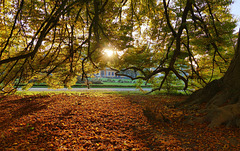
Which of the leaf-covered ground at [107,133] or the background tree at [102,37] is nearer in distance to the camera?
the leaf-covered ground at [107,133]

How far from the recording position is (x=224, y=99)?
3516 mm

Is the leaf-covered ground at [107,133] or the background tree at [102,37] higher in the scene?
the background tree at [102,37]

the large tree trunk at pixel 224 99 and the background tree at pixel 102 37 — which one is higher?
the background tree at pixel 102 37

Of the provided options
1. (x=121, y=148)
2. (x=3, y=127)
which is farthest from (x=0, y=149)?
(x=121, y=148)

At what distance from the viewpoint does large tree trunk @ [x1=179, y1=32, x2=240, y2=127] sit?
2852 mm

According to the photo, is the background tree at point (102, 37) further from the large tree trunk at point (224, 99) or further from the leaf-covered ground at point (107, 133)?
the leaf-covered ground at point (107, 133)

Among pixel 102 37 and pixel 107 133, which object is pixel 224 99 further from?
pixel 102 37

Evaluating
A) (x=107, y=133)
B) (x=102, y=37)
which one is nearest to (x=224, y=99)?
(x=107, y=133)

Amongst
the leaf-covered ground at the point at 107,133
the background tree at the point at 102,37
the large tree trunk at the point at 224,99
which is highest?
the background tree at the point at 102,37

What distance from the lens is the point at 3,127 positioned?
9.49 feet

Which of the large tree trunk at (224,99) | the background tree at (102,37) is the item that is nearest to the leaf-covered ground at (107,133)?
the large tree trunk at (224,99)

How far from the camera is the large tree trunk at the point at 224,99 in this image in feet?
9.36

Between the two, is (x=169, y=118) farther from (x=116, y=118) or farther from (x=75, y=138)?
(x=75, y=138)

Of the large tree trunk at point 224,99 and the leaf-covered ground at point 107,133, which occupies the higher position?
the large tree trunk at point 224,99
